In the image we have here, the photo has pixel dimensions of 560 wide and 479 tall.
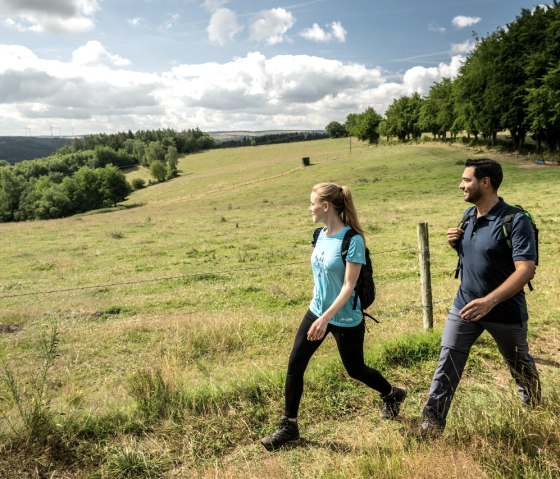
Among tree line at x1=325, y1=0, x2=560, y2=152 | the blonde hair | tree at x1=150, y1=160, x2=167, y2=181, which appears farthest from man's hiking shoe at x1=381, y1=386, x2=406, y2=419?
tree at x1=150, y1=160, x2=167, y2=181

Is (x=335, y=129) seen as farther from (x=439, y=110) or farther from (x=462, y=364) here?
(x=462, y=364)

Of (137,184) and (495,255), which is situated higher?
(137,184)

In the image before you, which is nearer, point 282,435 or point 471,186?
point 471,186

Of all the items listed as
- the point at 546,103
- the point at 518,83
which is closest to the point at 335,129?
the point at 518,83

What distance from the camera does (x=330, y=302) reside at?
403 cm

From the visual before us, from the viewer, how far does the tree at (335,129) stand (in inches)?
5876

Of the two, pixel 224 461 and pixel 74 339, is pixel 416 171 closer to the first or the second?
pixel 74 339

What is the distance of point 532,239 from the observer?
3.49m

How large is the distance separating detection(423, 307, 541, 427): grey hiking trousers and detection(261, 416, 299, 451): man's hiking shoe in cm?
128

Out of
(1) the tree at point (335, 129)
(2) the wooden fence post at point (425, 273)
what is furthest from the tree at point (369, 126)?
(2) the wooden fence post at point (425, 273)

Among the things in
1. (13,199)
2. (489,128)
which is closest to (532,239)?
(489,128)

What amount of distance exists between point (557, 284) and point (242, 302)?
304 inches

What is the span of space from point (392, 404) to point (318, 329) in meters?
1.40

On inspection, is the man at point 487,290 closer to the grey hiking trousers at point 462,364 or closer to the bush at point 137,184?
the grey hiking trousers at point 462,364
